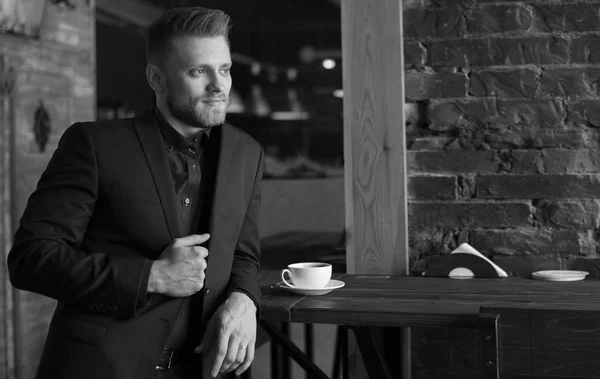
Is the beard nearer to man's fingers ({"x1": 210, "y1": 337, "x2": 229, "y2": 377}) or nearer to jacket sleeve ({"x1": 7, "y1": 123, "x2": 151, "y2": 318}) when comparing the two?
jacket sleeve ({"x1": 7, "y1": 123, "x2": 151, "y2": 318})

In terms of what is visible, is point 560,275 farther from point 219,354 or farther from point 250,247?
point 219,354

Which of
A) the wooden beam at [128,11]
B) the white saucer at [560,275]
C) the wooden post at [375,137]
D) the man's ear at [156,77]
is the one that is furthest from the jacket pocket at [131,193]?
A: the wooden beam at [128,11]

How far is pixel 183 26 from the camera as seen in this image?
1.66m

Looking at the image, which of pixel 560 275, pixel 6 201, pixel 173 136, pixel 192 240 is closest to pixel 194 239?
pixel 192 240

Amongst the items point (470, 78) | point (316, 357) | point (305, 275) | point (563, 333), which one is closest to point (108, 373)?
point (305, 275)

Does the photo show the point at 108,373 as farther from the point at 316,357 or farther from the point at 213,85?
the point at 316,357

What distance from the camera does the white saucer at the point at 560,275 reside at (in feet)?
7.04

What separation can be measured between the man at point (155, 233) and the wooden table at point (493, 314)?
0.24m

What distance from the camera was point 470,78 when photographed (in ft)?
7.79

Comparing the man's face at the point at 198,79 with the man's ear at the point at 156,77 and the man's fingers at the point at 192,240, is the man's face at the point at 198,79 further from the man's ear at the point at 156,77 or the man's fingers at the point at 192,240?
the man's fingers at the point at 192,240

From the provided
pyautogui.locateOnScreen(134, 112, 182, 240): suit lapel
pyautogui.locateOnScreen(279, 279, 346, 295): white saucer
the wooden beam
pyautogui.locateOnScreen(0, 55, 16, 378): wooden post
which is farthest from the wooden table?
Result: the wooden beam

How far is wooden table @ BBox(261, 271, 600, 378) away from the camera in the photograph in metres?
1.64

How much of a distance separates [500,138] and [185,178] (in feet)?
3.65

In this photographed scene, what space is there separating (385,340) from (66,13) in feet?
7.56
